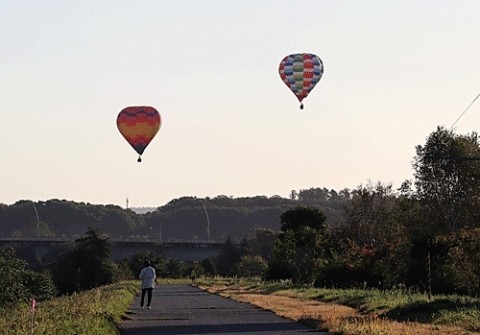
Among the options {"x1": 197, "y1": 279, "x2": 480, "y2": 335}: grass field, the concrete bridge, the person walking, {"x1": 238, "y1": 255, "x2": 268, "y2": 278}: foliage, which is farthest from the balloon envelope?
the concrete bridge

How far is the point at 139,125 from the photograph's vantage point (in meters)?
64.9

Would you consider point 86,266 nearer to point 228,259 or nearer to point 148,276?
point 228,259

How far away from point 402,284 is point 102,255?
188 feet

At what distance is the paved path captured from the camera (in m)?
26.2

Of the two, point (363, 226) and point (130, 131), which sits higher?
point (130, 131)

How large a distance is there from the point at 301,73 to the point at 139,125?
9.79m

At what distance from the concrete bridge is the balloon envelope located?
94.9 metres

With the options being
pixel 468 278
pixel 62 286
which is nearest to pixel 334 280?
pixel 468 278

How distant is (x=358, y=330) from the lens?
23531 mm

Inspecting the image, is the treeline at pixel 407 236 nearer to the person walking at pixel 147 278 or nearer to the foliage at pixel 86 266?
the person walking at pixel 147 278

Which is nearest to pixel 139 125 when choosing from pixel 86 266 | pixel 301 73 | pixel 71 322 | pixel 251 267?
pixel 301 73

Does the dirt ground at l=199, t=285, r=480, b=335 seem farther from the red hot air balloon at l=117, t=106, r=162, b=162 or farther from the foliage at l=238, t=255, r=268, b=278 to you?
the foliage at l=238, t=255, r=268, b=278

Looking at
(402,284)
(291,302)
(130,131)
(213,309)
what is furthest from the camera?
(130,131)

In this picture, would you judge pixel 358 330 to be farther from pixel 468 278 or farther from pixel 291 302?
pixel 468 278
